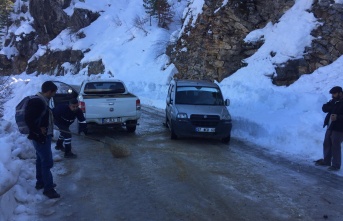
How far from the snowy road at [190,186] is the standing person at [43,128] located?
14.3 inches

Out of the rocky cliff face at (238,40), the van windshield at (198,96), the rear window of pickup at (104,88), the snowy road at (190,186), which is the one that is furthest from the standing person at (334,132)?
the rocky cliff face at (238,40)

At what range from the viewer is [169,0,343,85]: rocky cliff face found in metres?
16.2

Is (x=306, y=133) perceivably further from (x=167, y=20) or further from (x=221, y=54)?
(x=167, y=20)

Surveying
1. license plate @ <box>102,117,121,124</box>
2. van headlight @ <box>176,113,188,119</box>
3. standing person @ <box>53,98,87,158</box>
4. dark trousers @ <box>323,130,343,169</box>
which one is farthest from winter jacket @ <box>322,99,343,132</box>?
license plate @ <box>102,117,121,124</box>

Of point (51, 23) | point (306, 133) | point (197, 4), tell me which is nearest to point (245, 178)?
point (306, 133)

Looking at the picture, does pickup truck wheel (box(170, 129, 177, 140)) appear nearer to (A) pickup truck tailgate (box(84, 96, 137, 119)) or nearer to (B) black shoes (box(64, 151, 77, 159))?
(A) pickup truck tailgate (box(84, 96, 137, 119))

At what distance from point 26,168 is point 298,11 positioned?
16085 mm

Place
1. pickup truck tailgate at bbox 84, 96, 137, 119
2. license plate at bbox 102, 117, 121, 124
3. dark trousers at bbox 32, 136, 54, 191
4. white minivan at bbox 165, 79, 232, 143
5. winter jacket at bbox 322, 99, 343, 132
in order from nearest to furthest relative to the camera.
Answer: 1. dark trousers at bbox 32, 136, 54, 191
2. winter jacket at bbox 322, 99, 343, 132
3. white minivan at bbox 165, 79, 232, 143
4. pickup truck tailgate at bbox 84, 96, 137, 119
5. license plate at bbox 102, 117, 121, 124

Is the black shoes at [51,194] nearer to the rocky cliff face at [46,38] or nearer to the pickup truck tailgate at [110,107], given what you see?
the pickup truck tailgate at [110,107]

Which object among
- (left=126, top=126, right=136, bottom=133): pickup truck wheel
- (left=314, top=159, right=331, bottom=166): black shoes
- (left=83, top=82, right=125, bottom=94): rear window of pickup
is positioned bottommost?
(left=314, top=159, right=331, bottom=166): black shoes

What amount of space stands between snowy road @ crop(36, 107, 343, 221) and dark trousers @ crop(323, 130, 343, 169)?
37cm

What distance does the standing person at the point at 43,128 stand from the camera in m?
5.46

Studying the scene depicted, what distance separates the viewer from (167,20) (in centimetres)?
3994

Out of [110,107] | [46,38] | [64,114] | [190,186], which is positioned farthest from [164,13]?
[190,186]
